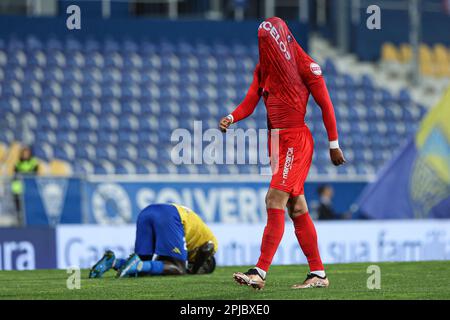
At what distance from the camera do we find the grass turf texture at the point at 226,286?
809 centimetres

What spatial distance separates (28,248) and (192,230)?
5390mm

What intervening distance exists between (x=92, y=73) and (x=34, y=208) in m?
8.33

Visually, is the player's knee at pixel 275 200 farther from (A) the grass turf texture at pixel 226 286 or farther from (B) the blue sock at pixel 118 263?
(B) the blue sock at pixel 118 263

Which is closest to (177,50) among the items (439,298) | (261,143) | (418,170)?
(261,143)

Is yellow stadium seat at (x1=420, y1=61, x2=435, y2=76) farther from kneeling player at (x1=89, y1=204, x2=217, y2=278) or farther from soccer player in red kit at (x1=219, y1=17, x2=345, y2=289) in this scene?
soccer player in red kit at (x1=219, y1=17, x2=345, y2=289)

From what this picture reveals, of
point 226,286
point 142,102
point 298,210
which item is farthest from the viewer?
point 142,102

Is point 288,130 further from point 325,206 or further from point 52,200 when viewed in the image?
point 325,206

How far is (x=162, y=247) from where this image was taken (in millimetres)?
10508

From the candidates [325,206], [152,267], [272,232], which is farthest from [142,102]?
[272,232]

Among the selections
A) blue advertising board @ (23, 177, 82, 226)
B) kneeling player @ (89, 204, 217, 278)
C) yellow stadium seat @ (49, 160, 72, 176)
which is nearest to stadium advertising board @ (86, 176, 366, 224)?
blue advertising board @ (23, 177, 82, 226)

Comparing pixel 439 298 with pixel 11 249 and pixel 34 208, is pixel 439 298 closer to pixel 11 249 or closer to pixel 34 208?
pixel 11 249

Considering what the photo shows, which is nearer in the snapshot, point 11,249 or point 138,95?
point 11,249

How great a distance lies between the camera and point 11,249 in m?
15.4

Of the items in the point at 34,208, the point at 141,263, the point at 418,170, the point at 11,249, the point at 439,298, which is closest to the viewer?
the point at 439,298
